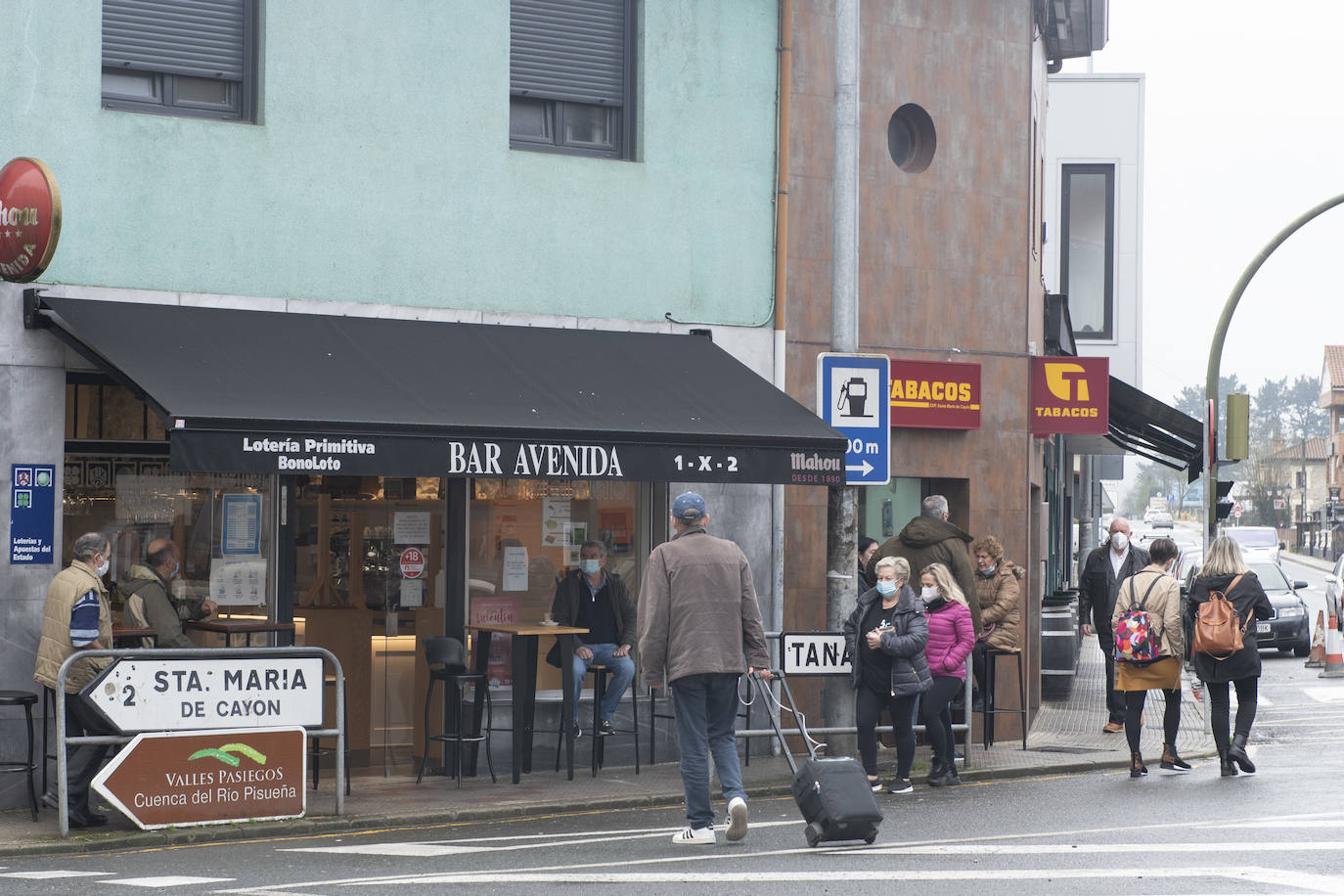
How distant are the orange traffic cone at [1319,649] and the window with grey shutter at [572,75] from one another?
1539cm

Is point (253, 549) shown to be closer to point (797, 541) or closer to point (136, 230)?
point (136, 230)

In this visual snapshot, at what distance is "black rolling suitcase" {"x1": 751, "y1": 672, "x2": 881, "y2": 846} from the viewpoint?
9.05 m

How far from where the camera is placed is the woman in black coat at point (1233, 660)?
12.8 m

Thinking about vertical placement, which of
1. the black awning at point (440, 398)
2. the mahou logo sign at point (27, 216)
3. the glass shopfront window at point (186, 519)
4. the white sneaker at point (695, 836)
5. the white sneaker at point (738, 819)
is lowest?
the white sneaker at point (695, 836)

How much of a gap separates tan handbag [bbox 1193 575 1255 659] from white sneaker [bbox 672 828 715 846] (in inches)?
202

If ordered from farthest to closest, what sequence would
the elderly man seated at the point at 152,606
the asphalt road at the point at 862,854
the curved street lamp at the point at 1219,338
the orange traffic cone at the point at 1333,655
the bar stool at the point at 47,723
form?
the orange traffic cone at the point at 1333,655 → the curved street lamp at the point at 1219,338 → the elderly man seated at the point at 152,606 → the bar stool at the point at 47,723 → the asphalt road at the point at 862,854

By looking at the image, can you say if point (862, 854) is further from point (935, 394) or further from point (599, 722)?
point (935, 394)

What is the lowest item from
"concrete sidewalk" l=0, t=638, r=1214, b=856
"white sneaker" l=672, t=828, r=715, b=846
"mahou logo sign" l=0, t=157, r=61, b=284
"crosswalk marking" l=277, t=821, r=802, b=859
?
"concrete sidewalk" l=0, t=638, r=1214, b=856

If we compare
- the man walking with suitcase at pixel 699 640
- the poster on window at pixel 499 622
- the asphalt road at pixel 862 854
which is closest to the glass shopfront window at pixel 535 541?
the poster on window at pixel 499 622

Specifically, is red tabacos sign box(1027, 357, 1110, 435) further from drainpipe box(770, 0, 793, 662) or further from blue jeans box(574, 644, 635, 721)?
blue jeans box(574, 644, 635, 721)

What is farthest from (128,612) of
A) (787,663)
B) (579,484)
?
(787,663)

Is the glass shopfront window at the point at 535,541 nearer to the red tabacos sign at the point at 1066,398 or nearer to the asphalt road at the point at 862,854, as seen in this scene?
the asphalt road at the point at 862,854

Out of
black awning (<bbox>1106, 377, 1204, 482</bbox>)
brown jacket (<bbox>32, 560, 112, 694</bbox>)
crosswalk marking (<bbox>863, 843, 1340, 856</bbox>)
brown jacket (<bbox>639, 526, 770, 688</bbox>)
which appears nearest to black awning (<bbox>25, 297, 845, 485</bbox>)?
brown jacket (<bbox>32, 560, 112, 694</bbox>)

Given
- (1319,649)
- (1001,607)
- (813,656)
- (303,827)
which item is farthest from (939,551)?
(1319,649)
